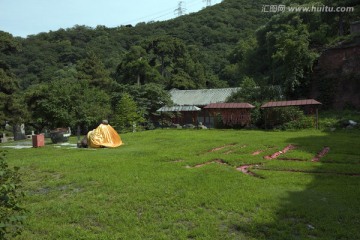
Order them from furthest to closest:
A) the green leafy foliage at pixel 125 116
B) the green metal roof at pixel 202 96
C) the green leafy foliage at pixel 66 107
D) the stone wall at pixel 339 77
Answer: the green metal roof at pixel 202 96
the green leafy foliage at pixel 125 116
the stone wall at pixel 339 77
the green leafy foliage at pixel 66 107

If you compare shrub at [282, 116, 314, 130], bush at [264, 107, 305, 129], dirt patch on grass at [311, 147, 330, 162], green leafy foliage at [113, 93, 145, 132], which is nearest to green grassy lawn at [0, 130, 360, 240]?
dirt patch on grass at [311, 147, 330, 162]

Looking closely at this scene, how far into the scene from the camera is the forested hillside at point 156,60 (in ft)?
96.8

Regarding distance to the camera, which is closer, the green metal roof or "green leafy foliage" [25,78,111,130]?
"green leafy foliage" [25,78,111,130]

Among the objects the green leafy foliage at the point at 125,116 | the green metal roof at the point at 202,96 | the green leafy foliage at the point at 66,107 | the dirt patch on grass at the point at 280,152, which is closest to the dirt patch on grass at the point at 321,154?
the dirt patch on grass at the point at 280,152

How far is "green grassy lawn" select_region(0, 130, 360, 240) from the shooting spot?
541 cm

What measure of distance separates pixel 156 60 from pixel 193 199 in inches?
1747

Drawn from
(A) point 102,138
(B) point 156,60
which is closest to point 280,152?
(A) point 102,138

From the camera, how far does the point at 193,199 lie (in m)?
6.82

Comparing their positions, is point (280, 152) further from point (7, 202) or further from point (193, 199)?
point (7, 202)

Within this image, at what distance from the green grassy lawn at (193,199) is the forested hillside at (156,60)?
599 inches

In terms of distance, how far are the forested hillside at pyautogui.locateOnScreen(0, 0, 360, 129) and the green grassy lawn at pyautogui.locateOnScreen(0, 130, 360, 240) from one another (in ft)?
49.9

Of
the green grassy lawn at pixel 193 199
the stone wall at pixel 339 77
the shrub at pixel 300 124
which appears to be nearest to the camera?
the green grassy lawn at pixel 193 199

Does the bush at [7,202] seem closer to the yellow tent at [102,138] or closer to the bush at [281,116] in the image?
the yellow tent at [102,138]

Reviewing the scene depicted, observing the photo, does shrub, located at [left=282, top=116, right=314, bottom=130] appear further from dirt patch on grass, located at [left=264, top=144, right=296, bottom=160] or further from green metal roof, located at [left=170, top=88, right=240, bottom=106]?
green metal roof, located at [left=170, top=88, right=240, bottom=106]
